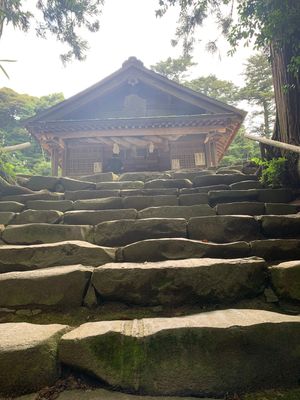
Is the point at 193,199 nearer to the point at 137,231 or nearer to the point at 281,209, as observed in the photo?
the point at 281,209

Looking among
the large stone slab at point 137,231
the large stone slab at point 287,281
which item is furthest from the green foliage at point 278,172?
the large stone slab at point 287,281

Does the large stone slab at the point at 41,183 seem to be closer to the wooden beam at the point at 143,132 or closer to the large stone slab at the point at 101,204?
the large stone slab at the point at 101,204

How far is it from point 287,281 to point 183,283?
2.45ft

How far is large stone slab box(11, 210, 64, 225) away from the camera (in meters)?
3.39

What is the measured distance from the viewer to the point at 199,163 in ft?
35.8

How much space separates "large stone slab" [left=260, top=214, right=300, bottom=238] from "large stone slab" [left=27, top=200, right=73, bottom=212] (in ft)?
8.77

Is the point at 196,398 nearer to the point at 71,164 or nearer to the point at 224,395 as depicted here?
the point at 224,395

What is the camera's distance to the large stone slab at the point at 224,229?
2732 millimetres

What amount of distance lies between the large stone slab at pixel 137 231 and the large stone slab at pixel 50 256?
1.31 feet

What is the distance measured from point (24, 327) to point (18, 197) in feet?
9.84

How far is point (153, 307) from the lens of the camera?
1.85 meters

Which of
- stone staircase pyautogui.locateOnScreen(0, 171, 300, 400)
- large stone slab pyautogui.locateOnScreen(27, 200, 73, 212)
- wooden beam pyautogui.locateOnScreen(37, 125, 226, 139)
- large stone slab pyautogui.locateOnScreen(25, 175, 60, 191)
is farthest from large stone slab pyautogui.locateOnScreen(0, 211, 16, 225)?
wooden beam pyautogui.locateOnScreen(37, 125, 226, 139)

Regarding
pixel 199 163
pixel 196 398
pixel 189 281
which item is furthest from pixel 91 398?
pixel 199 163

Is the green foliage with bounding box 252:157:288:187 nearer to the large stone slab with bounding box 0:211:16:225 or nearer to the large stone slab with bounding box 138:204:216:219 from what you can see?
the large stone slab with bounding box 138:204:216:219
